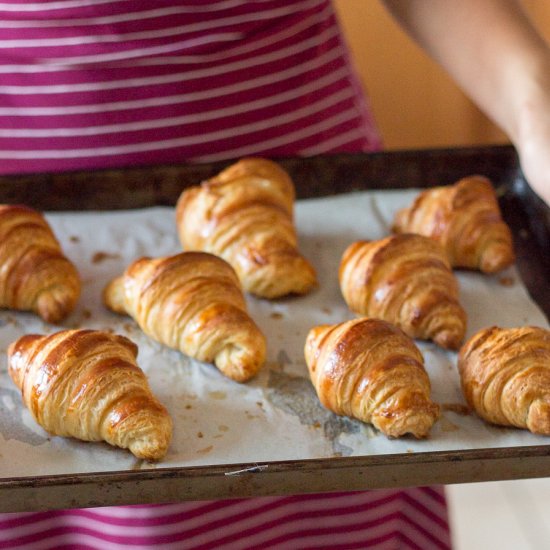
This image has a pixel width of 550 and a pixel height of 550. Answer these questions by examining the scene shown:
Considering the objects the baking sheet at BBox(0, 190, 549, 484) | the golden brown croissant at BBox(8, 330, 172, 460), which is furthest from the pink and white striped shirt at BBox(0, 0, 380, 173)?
the golden brown croissant at BBox(8, 330, 172, 460)

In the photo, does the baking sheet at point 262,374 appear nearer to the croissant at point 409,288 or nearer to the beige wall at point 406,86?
the croissant at point 409,288

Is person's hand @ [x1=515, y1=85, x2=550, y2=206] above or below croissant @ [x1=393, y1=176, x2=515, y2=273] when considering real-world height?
above

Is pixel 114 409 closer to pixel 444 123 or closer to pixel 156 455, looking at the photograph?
pixel 156 455

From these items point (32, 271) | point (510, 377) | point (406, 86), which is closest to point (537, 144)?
point (510, 377)

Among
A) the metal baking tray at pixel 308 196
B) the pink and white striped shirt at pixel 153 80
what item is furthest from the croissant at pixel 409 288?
the pink and white striped shirt at pixel 153 80

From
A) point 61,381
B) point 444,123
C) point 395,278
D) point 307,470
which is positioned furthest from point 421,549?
point 444,123

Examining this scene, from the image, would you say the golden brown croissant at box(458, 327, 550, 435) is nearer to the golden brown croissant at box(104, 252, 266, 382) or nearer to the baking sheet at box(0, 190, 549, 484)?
the baking sheet at box(0, 190, 549, 484)

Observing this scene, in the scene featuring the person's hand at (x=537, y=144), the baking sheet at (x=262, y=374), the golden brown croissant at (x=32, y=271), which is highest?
the person's hand at (x=537, y=144)
